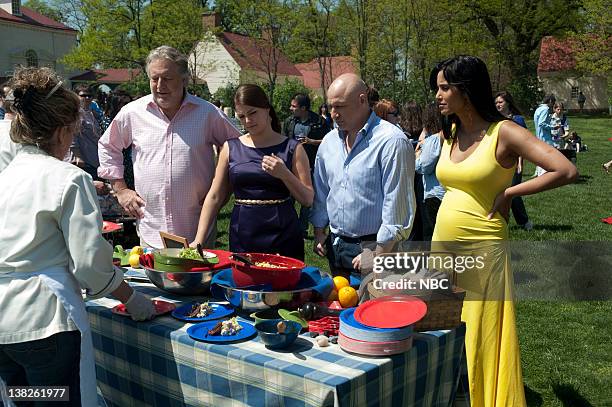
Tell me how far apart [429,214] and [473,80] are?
3.07 m

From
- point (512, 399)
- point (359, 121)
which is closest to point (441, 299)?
point (512, 399)

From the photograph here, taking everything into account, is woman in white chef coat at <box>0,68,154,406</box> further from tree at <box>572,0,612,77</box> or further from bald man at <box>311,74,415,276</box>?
tree at <box>572,0,612,77</box>

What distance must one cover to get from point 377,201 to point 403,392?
4.09 ft

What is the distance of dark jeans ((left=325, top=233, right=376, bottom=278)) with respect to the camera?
3.38 metres

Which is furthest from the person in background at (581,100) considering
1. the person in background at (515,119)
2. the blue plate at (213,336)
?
the blue plate at (213,336)

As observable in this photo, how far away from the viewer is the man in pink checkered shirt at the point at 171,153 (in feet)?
12.1

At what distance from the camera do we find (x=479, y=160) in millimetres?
3020

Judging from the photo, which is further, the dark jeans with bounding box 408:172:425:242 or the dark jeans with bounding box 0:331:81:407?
the dark jeans with bounding box 408:172:425:242

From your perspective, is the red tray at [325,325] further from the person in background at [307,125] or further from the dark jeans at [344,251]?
the person in background at [307,125]

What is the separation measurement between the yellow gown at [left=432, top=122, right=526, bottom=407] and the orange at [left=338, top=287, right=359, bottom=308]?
1.99ft

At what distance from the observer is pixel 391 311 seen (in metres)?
2.38

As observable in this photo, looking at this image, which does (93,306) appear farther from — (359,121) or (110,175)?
(359,121)

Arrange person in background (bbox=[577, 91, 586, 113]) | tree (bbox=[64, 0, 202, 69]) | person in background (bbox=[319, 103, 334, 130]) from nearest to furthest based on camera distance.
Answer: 1. person in background (bbox=[319, 103, 334, 130])
2. tree (bbox=[64, 0, 202, 69])
3. person in background (bbox=[577, 91, 586, 113])

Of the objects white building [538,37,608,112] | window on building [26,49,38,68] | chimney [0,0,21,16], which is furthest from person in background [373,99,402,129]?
chimney [0,0,21,16]
